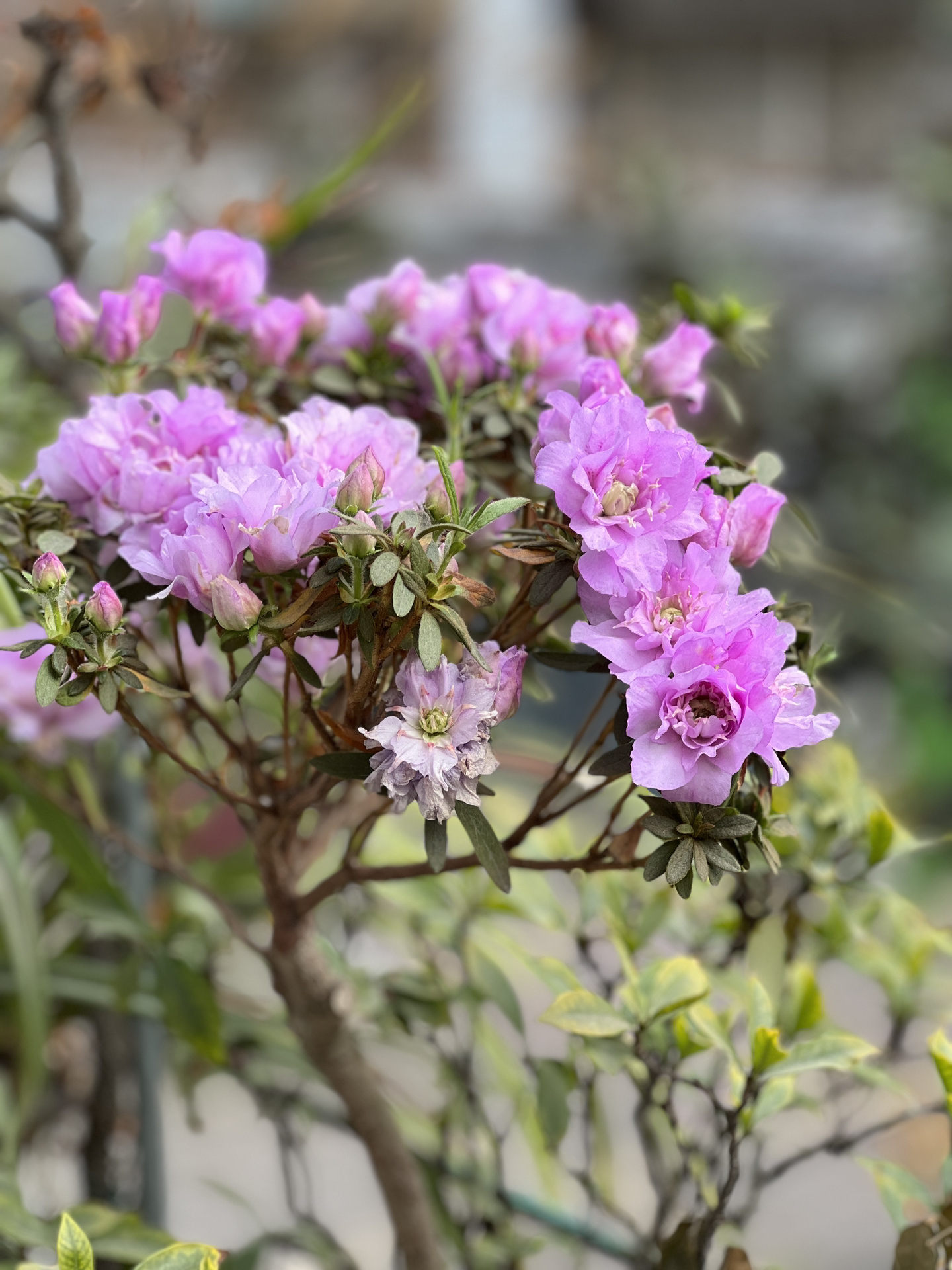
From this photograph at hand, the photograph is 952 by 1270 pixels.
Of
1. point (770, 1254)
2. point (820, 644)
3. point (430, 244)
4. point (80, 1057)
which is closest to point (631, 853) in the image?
point (820, 644)

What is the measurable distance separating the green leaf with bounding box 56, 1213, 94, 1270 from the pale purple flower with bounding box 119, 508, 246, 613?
0.24 metres

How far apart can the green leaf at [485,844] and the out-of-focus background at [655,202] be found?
0.17 meters

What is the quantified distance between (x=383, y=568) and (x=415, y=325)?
228mm

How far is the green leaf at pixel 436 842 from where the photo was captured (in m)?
0.40

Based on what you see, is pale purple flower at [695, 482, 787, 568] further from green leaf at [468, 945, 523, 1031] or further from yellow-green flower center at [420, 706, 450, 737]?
green leaf at [468, 945, 523, 1031]

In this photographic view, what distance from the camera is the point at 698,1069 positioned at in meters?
0.69

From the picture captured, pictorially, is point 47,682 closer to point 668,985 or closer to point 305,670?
point 305,670

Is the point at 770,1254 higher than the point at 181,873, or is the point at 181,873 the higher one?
the point at 181,873

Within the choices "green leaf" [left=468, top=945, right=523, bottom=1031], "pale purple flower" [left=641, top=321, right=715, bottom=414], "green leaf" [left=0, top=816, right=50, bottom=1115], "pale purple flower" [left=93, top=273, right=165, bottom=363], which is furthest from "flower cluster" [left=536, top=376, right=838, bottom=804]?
"green leaf" [left=0, top=816, right=50, bottom=1115]

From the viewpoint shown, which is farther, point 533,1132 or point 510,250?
point 510,250

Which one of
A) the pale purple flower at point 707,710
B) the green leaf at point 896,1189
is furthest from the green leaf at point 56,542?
the green leaf at point 896,1189

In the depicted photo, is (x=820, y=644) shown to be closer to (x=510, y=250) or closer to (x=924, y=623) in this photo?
(x=924, y=623)

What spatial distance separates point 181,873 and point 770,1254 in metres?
0.90

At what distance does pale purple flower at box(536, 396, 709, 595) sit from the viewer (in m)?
0.39
